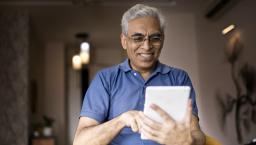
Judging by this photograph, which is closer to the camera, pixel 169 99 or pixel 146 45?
pixel 169 99

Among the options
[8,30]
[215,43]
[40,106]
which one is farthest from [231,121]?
[40,106]

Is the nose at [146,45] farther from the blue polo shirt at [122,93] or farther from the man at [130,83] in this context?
the blue polo shirt at [122,93]

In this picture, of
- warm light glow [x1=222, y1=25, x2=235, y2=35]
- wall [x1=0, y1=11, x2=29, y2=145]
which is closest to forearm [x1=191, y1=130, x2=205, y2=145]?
warm light glow [x1=222, y1=25, x2=235, y2=35]

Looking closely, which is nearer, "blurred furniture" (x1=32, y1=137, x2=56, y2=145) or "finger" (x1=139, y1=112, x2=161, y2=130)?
"finger" (x1=139, y1=112, x2=161, y2=130)

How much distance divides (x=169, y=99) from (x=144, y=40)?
35 centimetres

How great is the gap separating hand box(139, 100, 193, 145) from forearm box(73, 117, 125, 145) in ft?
0.46

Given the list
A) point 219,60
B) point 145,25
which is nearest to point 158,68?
point 145,25

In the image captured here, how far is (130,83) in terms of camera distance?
1524 millimetres

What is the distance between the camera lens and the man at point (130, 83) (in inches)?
53.0

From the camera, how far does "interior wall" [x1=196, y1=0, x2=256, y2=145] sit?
3.73m

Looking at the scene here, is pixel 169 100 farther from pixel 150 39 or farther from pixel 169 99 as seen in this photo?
pixel 150 39

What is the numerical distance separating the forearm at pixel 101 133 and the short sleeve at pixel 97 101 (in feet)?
0.29

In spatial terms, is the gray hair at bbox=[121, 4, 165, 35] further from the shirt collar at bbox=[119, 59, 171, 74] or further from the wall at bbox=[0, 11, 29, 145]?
the wall at bbox=[0, 11, 29, 145]

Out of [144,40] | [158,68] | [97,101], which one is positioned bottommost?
[97,101]
